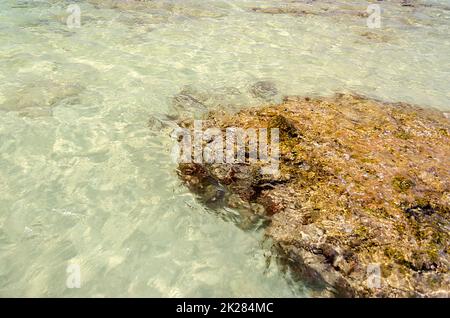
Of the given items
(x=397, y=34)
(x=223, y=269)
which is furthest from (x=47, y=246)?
(x=397, y=34)

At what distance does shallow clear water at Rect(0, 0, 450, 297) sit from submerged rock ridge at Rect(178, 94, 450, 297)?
43 centimetres

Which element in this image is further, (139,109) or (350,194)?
(139,109)

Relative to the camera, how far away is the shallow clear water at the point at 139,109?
4.41 m

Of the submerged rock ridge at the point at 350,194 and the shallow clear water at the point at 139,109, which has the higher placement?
the submerged rock ridge at the point at 350,194

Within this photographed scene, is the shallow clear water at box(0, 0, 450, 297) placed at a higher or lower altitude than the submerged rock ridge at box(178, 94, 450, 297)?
lower

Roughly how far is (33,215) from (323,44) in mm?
10313

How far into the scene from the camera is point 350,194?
16.2 ft

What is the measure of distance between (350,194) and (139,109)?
471cm

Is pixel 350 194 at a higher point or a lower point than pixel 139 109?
higher

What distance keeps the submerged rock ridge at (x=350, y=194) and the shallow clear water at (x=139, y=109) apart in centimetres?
43

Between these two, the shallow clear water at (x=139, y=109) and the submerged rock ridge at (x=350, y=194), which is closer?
the submerged rock ridge at (x=350, y=194)

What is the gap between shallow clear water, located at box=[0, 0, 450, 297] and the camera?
441cm

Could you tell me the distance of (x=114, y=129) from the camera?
22.7ft

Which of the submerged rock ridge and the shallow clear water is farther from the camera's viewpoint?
the shallow clear water
